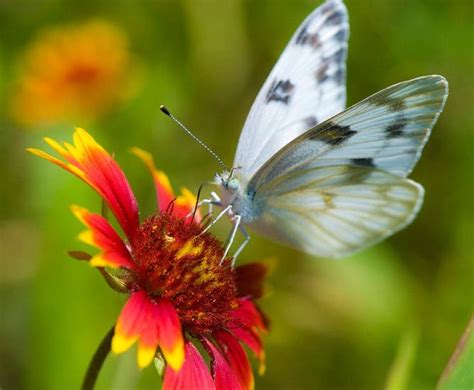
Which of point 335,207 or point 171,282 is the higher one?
point 171,282

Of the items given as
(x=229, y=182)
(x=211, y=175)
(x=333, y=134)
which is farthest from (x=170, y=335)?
(x=211, y=175)

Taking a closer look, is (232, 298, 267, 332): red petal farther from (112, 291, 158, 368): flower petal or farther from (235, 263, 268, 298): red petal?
(112, 291, 158, 368): flower petal

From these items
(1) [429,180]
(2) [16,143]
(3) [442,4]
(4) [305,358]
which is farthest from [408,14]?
(2) [16,143]

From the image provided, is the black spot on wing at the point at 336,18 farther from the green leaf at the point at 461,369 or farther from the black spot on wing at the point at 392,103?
the green leaf at the point at 461,369

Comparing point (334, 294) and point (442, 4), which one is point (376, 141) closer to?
point (334, 294)

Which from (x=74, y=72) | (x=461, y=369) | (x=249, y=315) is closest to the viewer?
(x=461, y=369)

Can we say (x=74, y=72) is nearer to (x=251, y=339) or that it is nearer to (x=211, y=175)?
(x=211, y=175)
